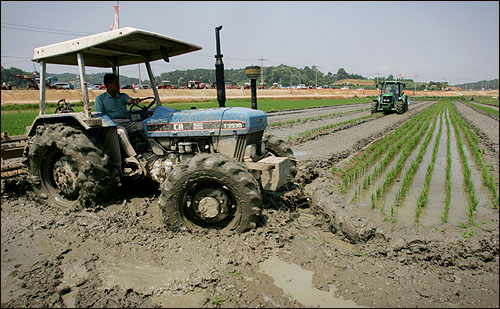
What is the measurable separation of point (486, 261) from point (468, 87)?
525ft

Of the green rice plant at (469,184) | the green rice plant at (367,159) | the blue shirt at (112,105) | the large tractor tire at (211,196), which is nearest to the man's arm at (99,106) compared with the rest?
the blue shirt at (112,105)

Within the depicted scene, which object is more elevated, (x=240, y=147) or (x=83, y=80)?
(x=83, y=80)

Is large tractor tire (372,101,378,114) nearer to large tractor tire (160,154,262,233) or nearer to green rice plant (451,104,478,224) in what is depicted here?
green rice plant (451,104,478,224)

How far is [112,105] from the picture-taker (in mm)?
4668

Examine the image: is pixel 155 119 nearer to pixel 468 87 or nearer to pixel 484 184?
pixel 484 184

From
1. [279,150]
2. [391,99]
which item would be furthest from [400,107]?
[279,150]

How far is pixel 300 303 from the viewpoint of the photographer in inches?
97.3

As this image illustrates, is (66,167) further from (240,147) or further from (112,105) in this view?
(240,147)

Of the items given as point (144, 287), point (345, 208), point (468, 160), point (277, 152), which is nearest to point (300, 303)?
point (144, 287)

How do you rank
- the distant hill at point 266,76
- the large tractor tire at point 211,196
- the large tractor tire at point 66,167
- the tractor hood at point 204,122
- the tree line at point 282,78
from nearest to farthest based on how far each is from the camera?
1. the large tractor tire at point 211,196
2. the tractor hood at point 204,122
3. the large tractor tire at point 66,167
4. the distant hill at point 266,76
5. the tree line at point 282,78

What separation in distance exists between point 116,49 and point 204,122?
1760mm

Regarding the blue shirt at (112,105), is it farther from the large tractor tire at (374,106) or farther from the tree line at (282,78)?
the tree line at (282,78)

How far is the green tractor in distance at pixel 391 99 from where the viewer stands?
20.9 meters

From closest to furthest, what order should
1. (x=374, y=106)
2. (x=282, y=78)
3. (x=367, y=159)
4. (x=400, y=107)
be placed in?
(x=367, y=159) < (x=400, y=107) < (x=374, y=106) < (x=282, y=78)
